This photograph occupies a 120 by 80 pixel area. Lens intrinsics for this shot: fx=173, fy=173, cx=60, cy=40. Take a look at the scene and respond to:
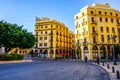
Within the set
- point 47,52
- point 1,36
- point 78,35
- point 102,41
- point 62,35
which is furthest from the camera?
point 62,35

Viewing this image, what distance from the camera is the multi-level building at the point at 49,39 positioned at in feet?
258

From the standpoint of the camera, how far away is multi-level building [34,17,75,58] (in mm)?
78750

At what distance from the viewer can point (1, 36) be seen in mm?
41969

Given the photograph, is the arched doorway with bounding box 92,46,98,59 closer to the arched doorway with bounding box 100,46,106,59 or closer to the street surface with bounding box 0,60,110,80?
the arched doorway with bounding box 100,46,106,59

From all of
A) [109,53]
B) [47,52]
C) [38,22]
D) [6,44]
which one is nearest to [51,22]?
[38,22]

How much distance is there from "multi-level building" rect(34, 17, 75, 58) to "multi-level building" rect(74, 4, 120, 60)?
18196 millimetres

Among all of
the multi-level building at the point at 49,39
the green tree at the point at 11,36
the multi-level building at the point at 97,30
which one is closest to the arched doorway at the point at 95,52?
the multi-level building at the point at 97,30

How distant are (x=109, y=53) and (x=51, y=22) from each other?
3149cm

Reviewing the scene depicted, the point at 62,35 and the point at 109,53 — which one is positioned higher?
the point at 62,35

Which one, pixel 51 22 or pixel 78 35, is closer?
pixel 78 35

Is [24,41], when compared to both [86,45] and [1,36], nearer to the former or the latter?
[1,36]

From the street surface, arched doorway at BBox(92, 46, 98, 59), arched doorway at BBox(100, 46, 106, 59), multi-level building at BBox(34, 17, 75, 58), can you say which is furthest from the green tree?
multi-level building at BBox(34, 17, 75, 58)

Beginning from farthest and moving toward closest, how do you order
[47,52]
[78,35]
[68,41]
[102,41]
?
[68,41] < [47,52] < [78,35] < [102,41]

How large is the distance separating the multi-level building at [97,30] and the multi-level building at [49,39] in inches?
716
